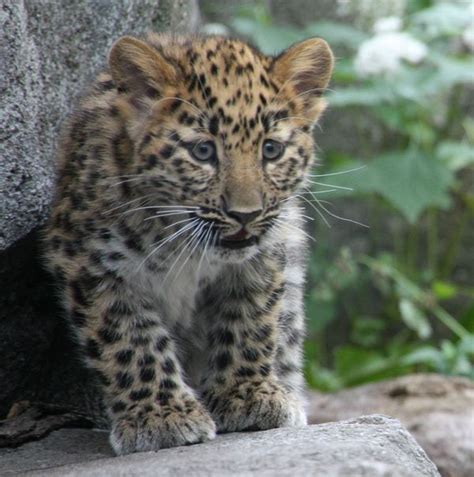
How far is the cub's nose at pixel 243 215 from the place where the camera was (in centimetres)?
498

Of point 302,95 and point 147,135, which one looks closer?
point 147,135

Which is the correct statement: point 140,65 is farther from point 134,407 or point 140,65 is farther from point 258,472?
point 258,472

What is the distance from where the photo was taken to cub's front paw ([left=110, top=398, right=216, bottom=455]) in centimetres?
511

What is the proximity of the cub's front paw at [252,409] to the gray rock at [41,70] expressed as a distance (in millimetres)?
1278

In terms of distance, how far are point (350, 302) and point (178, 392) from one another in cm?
597

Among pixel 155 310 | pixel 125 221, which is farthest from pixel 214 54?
pixel 155 310

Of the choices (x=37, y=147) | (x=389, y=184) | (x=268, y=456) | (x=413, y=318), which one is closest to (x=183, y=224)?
(x=37, y=147)

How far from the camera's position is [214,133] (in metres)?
5.14

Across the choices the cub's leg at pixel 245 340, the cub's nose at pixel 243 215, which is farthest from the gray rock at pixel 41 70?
the cub's nose at pixel 243 215

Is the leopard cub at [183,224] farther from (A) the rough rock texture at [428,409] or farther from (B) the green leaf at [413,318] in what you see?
(B) the green leaf at [413,318]

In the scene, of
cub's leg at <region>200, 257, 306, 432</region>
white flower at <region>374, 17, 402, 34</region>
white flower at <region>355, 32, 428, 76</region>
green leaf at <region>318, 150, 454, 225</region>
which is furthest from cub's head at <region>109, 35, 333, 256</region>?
white flower at <region>374, 17, 402, 34</region>

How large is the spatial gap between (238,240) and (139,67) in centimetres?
94

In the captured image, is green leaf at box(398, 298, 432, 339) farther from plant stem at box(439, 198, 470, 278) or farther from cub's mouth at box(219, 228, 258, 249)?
cub's mouth at box(219, 228, 258, 249)

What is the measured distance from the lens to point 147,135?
208 inches
